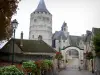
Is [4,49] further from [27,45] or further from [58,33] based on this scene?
[58,33]

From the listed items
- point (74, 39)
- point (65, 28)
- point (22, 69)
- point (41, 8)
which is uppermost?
point (41, 8)

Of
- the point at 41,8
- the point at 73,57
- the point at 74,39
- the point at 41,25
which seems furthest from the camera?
the point at 74,39

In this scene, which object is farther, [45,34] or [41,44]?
[45,34]

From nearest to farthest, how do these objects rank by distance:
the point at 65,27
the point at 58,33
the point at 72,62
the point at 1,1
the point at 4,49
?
the point at 1,1, the point at 4,49, the point at 72,62, the point at 58,33, the point at 65,27

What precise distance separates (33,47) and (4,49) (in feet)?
18.4

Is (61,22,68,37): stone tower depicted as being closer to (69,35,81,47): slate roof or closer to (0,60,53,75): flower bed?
(69,35,81,47): slate roof

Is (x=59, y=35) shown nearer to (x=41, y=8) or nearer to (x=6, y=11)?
(x=41, y=8)

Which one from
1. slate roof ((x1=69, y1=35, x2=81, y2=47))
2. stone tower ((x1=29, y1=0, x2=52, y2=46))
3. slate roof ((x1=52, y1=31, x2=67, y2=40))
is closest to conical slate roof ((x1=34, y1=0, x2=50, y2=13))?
stone tower ((x1=29, y1=0, x2=52, y2=46))

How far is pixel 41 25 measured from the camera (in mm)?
83125

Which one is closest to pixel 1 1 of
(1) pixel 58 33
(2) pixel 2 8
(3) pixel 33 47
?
(2) pixel 2 8

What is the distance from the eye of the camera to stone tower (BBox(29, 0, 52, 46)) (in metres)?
82.8

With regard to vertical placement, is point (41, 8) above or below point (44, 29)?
above

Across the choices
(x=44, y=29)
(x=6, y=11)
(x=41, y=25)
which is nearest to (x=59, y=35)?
(x=44, y=29)

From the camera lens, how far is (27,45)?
132 ft
